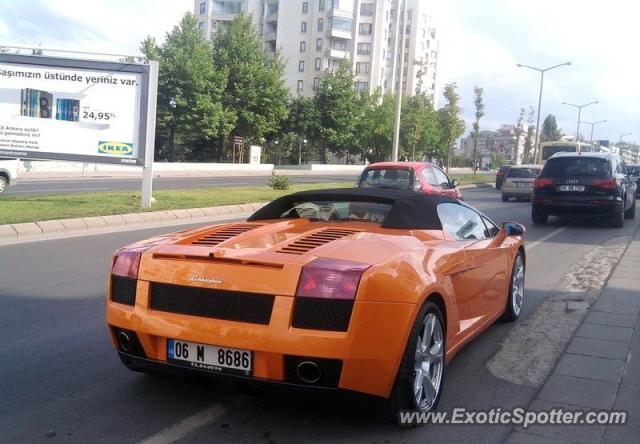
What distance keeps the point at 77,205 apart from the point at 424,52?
98539mm

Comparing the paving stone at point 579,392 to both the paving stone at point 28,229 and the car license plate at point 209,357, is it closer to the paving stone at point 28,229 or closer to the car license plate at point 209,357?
the car license plate at point 209,357

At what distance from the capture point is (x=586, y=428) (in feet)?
12.4

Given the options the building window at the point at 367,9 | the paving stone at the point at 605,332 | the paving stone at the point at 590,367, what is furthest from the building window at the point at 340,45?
the paving stone at the point at 590,367

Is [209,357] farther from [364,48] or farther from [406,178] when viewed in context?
[364,48]

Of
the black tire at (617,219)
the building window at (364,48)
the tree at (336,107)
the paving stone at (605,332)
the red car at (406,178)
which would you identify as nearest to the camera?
the paving stone at (605,332)

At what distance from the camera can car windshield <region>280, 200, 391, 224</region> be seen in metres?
4.97

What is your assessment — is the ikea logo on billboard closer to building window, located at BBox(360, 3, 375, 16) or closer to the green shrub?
the green shrub

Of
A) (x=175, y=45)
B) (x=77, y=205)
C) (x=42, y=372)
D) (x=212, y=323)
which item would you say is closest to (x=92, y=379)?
(x=42, y=372)

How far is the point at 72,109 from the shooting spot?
1620 centimetres

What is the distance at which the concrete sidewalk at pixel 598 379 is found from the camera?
369 cm

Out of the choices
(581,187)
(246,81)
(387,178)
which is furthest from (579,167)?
(246,81)

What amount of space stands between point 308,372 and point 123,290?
1.31 metres

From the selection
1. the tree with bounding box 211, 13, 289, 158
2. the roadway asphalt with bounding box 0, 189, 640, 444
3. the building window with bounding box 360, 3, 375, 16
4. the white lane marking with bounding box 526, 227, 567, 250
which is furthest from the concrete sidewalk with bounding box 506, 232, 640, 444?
the building window with bounding box 360, 3, 375, 16

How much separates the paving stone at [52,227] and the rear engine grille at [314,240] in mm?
8925
